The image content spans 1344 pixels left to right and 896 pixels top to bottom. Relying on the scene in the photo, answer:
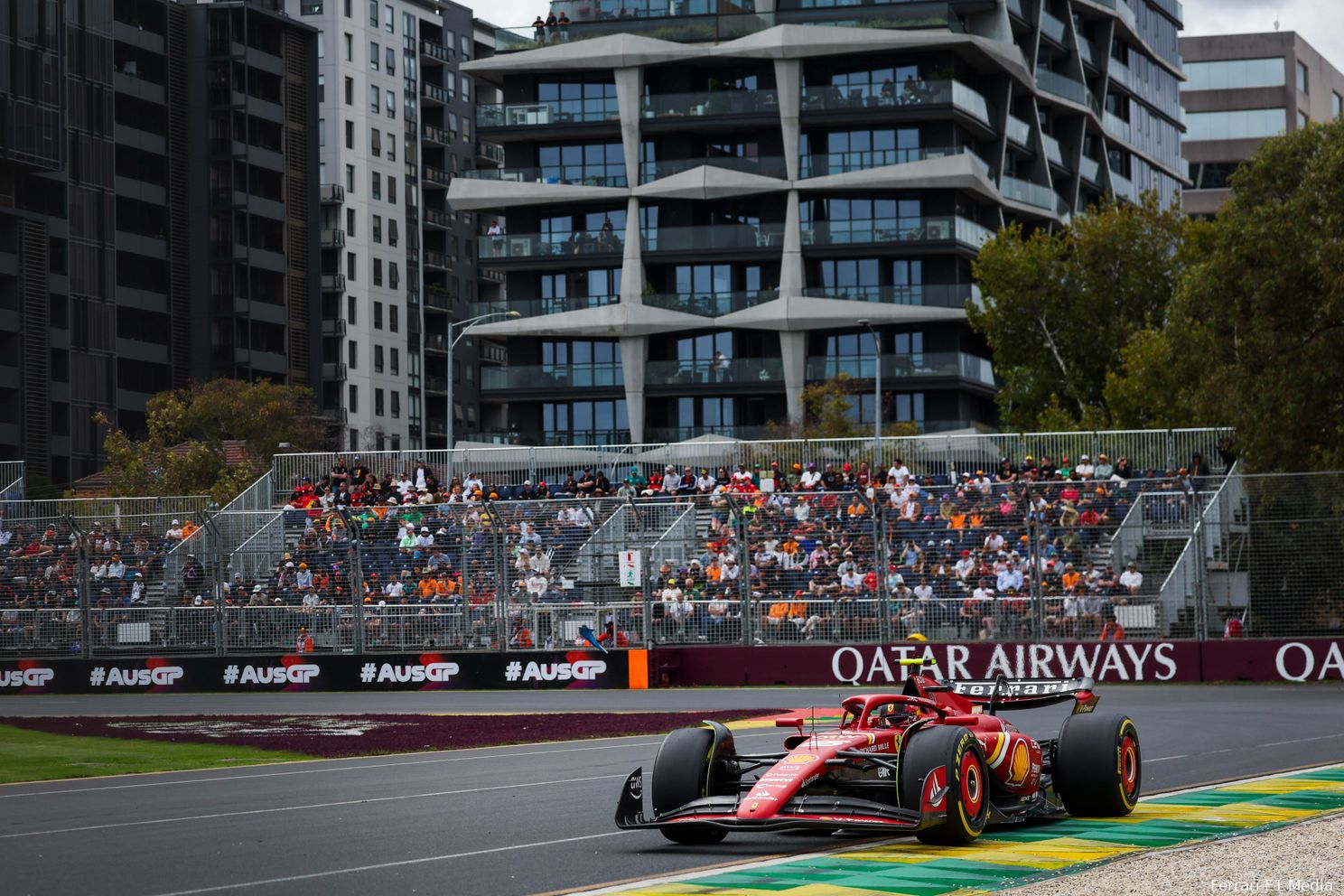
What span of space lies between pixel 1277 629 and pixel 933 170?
42349mm

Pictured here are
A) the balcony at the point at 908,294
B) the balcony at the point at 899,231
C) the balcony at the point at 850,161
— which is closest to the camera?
the balcony at the point at 899,231

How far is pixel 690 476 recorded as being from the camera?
40531mm

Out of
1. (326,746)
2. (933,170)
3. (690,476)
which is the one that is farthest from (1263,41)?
(326,746)

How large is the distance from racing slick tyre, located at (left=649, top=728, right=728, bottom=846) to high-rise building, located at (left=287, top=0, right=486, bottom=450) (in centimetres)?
8370

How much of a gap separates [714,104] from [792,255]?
22.2ft

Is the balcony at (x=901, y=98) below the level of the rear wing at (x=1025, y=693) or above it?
above

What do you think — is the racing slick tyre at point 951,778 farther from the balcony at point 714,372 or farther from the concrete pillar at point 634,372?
the concrete pillar at point 634,372

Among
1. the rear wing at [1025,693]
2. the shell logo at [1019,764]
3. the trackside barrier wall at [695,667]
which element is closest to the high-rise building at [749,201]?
the trackside barrier wall at [695,667]

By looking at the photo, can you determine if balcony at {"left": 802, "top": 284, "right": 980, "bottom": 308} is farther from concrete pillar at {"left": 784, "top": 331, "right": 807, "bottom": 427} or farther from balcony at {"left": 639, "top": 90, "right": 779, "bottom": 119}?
balcony at {"left": 639, "top": 90, "right": 779, "bottom": 119}

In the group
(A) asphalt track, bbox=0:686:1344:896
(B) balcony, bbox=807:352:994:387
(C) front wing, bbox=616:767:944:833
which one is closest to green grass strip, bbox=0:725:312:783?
(A) asphalt track, bbox=0:686:1344:896

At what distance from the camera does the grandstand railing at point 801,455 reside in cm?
3675

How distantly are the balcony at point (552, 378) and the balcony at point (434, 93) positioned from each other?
121 ft

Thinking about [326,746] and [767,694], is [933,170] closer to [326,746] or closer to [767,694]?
[767,694]

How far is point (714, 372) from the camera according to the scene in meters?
73.1
